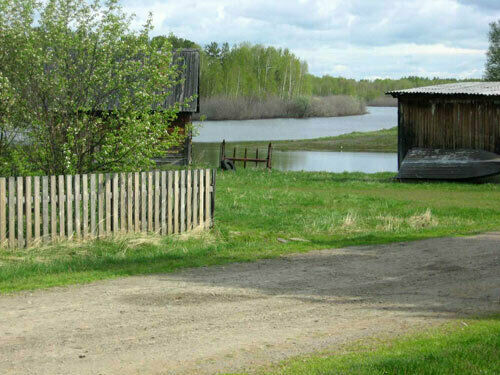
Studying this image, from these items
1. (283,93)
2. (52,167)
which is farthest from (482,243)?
(283,93)

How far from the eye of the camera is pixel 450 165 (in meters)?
27.2

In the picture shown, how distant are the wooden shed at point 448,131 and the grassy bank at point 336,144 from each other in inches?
1078

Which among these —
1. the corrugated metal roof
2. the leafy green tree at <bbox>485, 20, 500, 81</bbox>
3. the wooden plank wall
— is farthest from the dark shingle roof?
the leafy green tree at <bbox>485, 20, 500, 81</bbox>

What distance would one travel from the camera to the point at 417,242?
42.1 feet

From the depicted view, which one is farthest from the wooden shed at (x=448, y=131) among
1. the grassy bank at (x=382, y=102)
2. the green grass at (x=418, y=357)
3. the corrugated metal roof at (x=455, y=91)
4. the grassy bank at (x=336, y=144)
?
the grassy bank at (x=382, y=102)

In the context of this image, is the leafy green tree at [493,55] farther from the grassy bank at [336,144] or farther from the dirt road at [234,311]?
the dirt road at [234,311]

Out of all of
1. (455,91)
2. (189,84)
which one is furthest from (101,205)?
(189,84)

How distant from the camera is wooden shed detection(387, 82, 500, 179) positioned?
89.3 ft

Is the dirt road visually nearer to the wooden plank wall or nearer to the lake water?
the wooden plank wall

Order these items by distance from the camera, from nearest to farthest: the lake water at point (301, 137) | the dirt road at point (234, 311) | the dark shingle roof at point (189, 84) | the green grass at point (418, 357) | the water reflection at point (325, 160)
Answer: the green grass at point (418, 357), the dirt road at point (234, 311), the dark shingle roof at point (189, 84), the water reflection at point (325, 160), the lake water at point (301, 137)

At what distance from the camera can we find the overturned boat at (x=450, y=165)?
2691 cm

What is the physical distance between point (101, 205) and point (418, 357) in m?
8.07

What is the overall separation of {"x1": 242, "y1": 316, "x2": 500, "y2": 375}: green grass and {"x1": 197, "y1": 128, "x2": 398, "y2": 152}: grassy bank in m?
50.5

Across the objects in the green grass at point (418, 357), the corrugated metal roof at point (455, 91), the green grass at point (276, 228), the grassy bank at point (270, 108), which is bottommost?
the green grass at point (418, 357)
